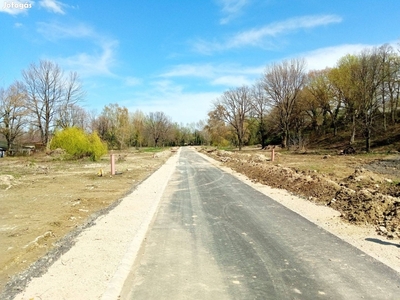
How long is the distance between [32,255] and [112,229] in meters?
1.72

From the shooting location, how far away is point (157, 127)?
377 feet

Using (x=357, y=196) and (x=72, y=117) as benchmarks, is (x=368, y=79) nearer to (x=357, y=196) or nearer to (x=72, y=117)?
(x=357, y=196)

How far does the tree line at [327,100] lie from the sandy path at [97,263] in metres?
35.8

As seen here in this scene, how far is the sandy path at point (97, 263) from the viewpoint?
387 cm

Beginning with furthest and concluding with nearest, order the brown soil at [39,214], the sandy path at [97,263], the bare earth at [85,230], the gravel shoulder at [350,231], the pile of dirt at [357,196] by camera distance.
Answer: the pile of dirt at [357,196] → the brown soil at [39,214] → the gravel shoulder at [350,231] → the bare earth at [85,230] → the sandy path at [97,263]

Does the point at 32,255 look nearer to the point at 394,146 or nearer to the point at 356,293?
the point at 356,293

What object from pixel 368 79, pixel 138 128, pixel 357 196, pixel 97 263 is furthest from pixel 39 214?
pixel 138 128

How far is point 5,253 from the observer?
5.65 m

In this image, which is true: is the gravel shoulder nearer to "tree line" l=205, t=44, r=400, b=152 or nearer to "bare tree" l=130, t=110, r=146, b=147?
"tree line" l=205, t=44, r=400, b=152

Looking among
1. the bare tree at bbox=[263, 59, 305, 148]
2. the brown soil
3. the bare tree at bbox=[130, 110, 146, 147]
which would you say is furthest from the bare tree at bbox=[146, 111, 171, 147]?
the brown soil

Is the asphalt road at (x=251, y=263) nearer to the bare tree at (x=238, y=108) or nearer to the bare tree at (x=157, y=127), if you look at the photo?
the bare tree at (x=238, y=108)

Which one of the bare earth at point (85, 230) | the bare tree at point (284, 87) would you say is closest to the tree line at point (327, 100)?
the bare tree at point (284, 87)

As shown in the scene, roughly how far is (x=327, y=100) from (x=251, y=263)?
5843 centimetres

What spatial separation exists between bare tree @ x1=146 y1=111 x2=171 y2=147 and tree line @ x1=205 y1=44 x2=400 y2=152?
37.6 m
